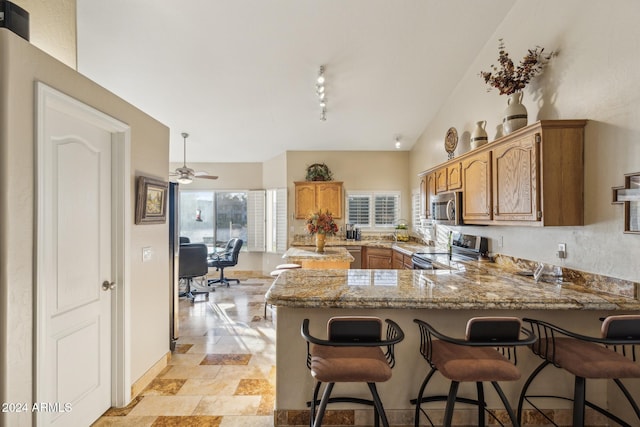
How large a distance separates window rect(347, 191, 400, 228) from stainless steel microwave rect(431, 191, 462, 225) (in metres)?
2.10

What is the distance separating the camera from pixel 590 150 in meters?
2.11

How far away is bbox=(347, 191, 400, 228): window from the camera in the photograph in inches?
249

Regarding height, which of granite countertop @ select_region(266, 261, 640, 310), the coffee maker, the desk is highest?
the coffee maker

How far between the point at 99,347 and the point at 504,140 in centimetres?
359

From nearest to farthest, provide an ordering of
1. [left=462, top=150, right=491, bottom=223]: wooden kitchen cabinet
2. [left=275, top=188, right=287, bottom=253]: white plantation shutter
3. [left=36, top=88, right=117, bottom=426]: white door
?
[left=36, top=88, right=117, bottom=426]: white door
[left=462, top=150, right=491, bottom=223]: wooden kitchen cabinet
[left=275, top=188, right=287, bottom=253]: white plantation shutter

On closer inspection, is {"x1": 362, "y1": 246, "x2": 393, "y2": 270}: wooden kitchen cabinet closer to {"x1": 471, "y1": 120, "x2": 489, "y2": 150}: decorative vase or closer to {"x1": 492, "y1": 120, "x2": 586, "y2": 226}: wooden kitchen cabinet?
{"x1": 471, "y1": 120, "x2": 489, "y2": 150}: decorative vase

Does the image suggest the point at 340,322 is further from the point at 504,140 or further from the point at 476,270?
the point at 504,140

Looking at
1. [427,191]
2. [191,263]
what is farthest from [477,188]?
[191,263]

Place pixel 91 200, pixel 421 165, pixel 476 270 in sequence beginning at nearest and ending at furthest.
Answer: pixel 91 200, pixel 476 270, pixel 421 165

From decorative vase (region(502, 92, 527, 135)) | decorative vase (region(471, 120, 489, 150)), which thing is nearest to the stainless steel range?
decorative vase (region(471, 120, 489, 150))

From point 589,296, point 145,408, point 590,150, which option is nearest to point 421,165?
point 590,150

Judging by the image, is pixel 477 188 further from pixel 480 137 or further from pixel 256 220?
pixel 256 220

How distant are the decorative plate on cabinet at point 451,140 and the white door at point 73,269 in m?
4.10

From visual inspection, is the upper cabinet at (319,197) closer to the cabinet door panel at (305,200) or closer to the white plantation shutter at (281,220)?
the cabinet door panel at (305,200)
